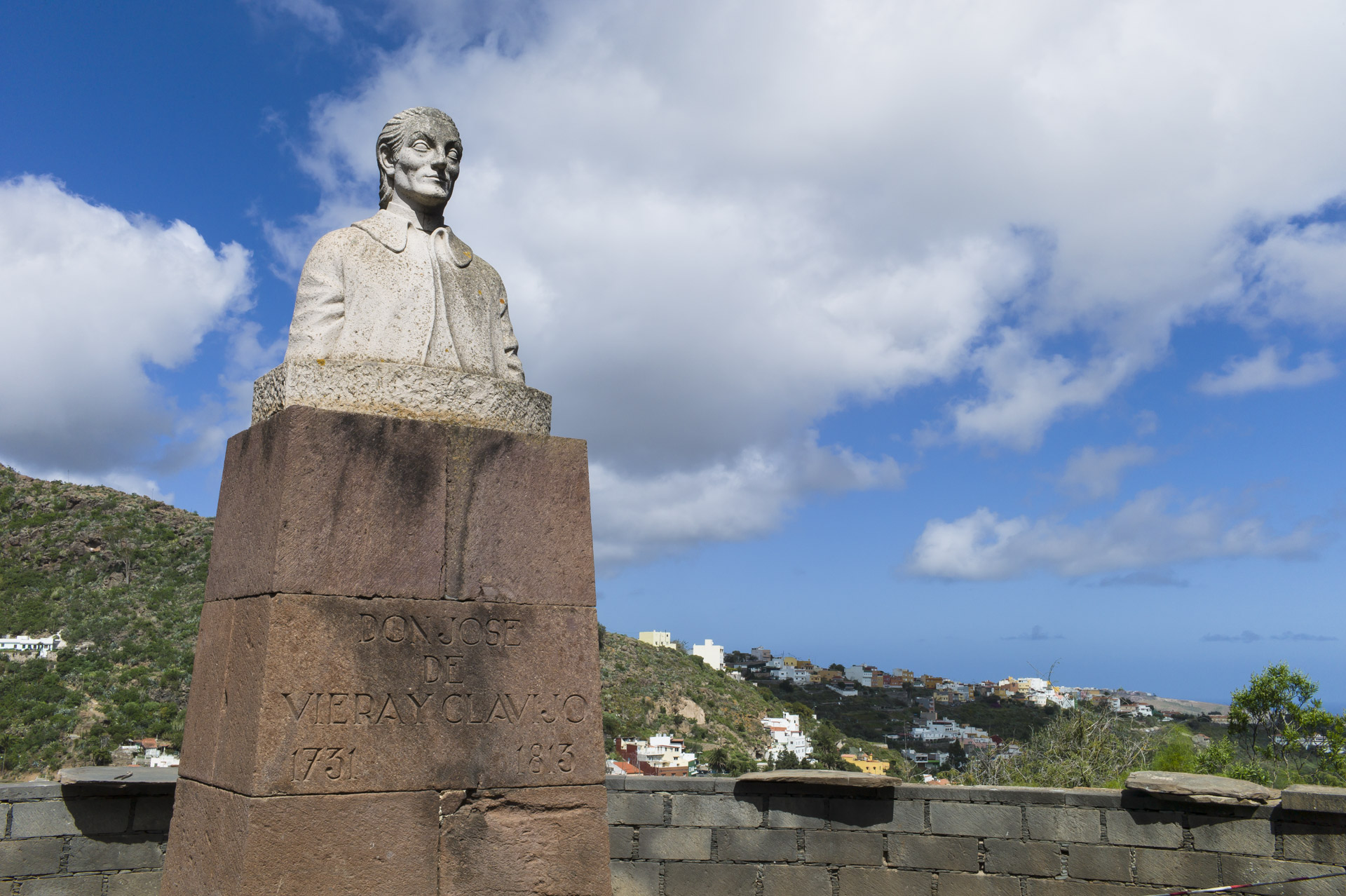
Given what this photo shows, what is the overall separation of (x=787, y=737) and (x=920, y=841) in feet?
47.0

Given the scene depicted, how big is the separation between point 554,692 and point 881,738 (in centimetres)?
2409

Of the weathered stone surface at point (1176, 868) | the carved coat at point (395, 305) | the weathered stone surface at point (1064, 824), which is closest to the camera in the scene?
the carved coat at point (395, 305)

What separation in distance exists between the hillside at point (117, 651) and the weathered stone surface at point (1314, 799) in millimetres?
13182

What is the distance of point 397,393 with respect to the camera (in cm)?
393

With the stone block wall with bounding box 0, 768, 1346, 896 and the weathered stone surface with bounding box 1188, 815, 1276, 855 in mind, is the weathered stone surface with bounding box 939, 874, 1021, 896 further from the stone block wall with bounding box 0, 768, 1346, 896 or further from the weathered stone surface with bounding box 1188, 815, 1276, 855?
the weathered stone surface with bounding box 1188, 815, 1276, 855

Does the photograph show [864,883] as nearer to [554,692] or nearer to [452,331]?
[554,692]

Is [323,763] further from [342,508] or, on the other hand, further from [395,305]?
[395,305]

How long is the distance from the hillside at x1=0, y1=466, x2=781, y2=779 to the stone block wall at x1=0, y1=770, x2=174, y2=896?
10.6 m

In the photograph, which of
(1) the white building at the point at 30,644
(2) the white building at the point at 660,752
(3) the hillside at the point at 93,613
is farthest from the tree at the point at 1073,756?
(1) the white building at the point at 30,644

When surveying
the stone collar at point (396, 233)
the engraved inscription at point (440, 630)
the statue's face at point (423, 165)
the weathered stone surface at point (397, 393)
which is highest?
the statue's face at point (423, 165)

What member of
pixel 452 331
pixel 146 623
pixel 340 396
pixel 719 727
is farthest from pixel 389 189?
pixel 146 623

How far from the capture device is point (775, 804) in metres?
7.11

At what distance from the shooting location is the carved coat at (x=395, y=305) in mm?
4082

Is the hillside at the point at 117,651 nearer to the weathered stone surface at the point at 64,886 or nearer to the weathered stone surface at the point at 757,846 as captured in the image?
the weathered stone surface at the point at 64,886
